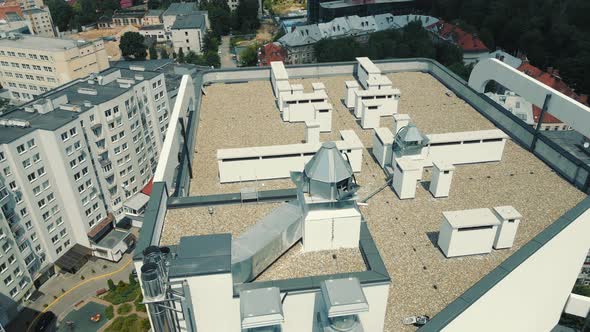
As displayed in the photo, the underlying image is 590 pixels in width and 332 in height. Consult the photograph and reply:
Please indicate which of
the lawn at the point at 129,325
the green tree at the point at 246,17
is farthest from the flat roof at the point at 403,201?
the green tree at the point at 246,17

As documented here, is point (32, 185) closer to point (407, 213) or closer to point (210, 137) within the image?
point (210, 137)

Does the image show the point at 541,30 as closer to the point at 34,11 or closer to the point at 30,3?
the point at 34,11

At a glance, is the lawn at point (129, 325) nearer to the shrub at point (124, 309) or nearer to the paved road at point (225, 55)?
the shrub at point (124, 309)

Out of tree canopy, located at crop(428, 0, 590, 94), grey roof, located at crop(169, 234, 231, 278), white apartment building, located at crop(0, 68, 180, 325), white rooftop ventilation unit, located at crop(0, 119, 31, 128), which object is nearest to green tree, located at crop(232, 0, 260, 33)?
tree canopy, located at crop(428, 0, 590, 94)

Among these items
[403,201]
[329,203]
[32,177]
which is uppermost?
[329,203]

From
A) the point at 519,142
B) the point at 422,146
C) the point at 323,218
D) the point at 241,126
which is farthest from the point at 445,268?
the point at 241,126

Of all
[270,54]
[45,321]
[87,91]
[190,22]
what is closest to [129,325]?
[45,321]
